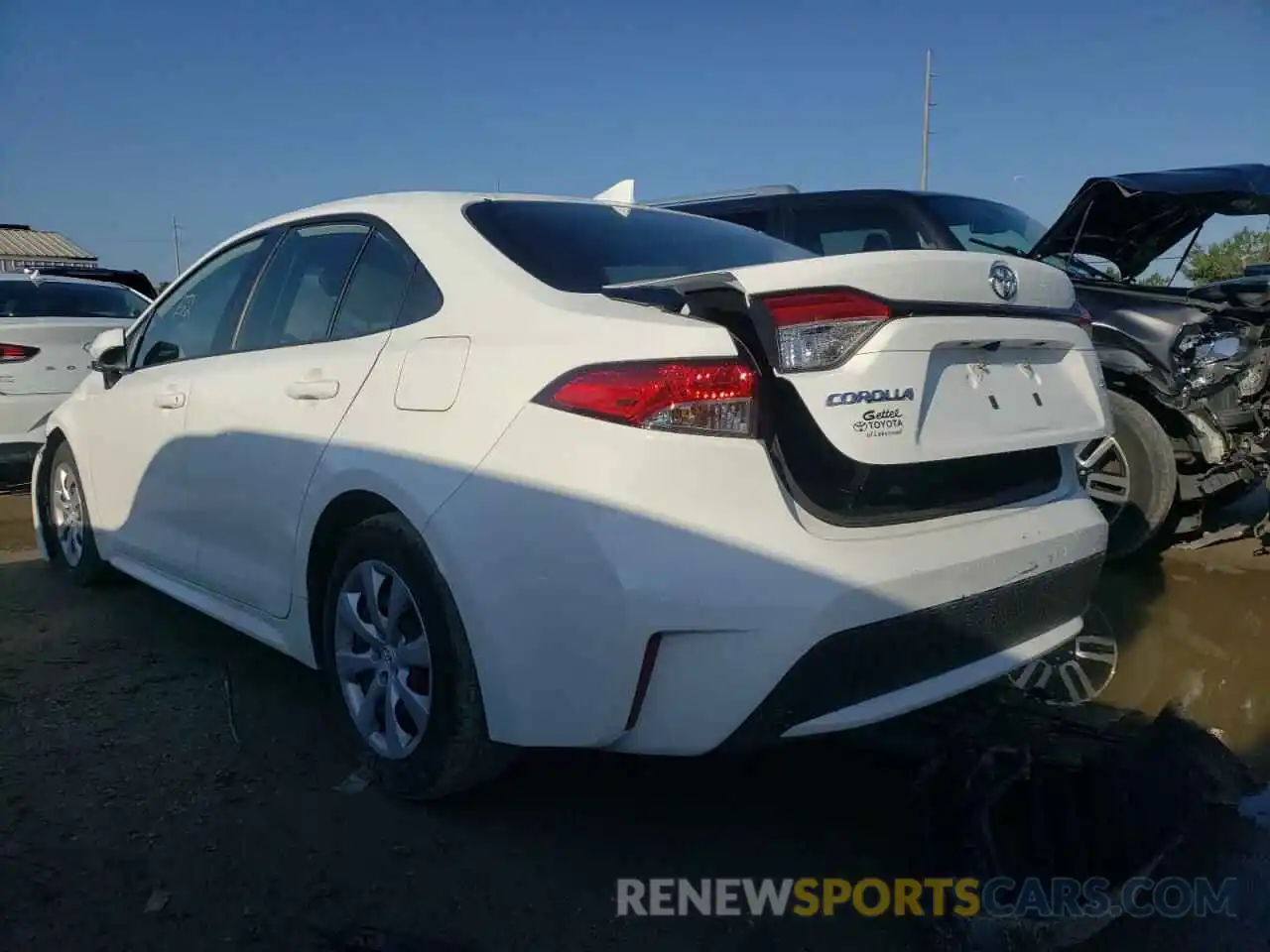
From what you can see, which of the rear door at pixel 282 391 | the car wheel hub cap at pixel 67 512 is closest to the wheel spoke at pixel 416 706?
the rear door at pixel 282 391

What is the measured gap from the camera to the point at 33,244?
35406mm

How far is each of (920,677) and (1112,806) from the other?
0.51 metres

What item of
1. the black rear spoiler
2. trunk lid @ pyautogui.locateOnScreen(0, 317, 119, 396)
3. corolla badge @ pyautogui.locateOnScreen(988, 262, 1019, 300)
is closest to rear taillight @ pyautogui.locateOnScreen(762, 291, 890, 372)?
corolla badge @ pyautogui.locateOnScreen(988, 262, 1019, 300)

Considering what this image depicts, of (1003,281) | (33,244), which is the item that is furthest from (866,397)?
(33,244)

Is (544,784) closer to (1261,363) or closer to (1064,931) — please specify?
(1064,931)

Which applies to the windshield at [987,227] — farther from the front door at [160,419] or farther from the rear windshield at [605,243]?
the front door at [160,419]

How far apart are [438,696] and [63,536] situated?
3.35m

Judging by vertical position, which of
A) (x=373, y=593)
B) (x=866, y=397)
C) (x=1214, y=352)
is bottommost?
(x=373, y=593)

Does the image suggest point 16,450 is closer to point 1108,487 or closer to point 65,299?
point 65,299

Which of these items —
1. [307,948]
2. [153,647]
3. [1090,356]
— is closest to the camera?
[307,948]

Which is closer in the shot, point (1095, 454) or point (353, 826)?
point (353, 826)

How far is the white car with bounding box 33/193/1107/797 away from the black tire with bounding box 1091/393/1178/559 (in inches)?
86.1

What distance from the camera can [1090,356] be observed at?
2.86 m

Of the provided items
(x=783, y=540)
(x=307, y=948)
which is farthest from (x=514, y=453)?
(x=307, y=948)
